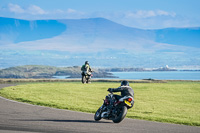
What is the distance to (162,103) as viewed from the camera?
26031 millimetres

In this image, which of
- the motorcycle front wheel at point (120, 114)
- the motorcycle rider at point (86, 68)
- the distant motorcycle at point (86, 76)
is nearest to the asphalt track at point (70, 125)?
the motorcycle front wheel at point (120, 114)

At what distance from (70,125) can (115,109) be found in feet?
6.99

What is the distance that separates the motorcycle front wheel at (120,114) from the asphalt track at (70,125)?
197 mm

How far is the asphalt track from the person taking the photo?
13.6 meters

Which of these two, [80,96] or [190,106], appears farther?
[80,96]

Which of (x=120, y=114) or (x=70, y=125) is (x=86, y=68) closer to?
(x=120, y=114)

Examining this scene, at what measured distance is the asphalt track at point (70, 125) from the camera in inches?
534

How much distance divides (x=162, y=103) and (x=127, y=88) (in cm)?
1081

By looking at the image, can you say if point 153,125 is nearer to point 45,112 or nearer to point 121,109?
point 121,109

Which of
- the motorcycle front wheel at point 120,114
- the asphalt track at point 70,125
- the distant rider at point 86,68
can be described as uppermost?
the distant rider at point 86,68

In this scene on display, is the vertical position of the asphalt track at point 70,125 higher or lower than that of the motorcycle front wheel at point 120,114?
lower

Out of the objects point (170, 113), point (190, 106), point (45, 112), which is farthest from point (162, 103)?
point (45, 112)

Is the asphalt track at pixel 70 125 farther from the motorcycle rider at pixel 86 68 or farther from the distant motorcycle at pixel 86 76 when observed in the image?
the distant motorcycle at pixel 86 76

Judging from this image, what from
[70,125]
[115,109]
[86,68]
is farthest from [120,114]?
[86,68]
